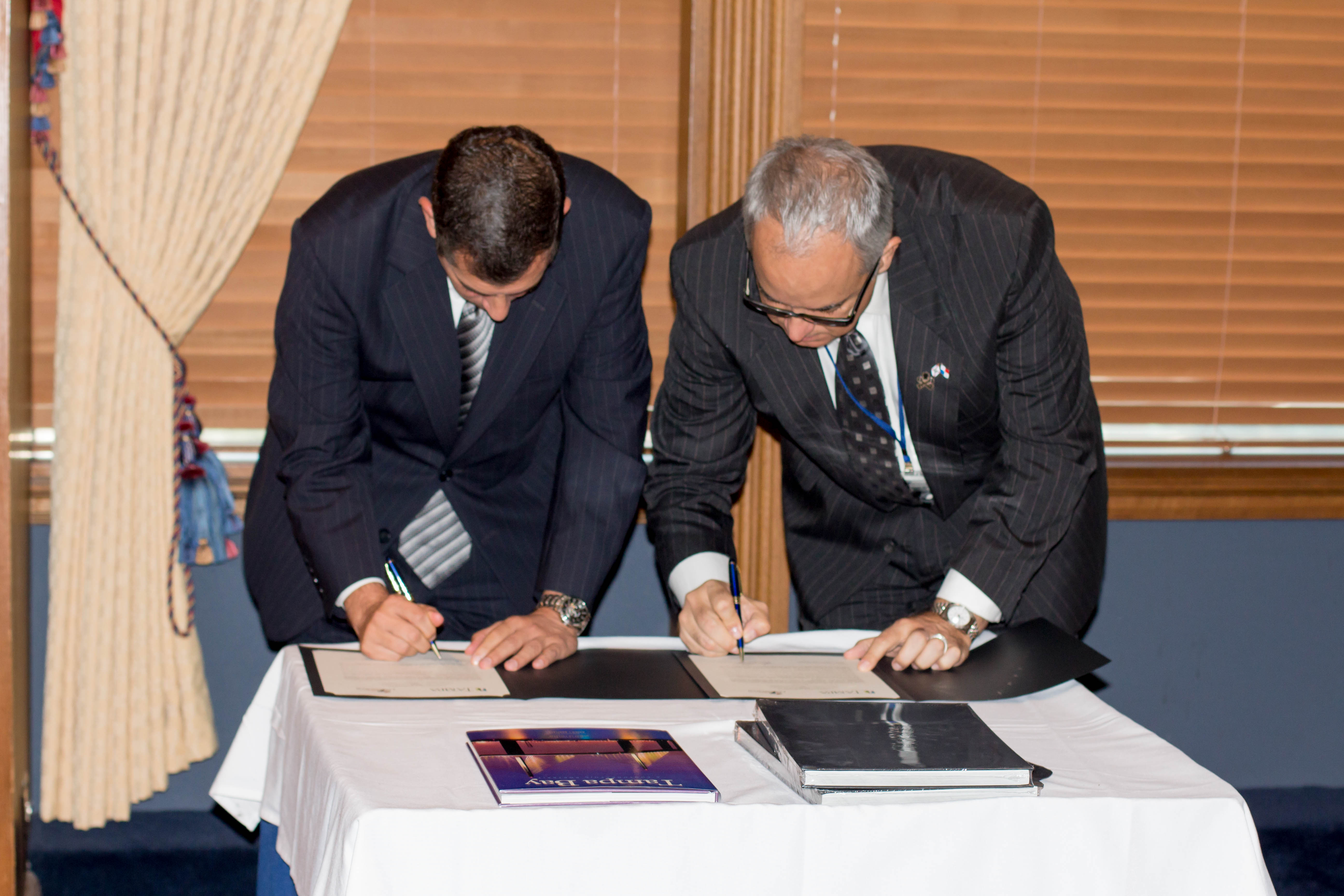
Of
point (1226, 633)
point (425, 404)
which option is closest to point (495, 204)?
point (425, 404)

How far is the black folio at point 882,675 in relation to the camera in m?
1.71

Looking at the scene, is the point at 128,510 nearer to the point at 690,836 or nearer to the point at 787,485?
the point at 787,485

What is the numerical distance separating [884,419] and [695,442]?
13.1 inches

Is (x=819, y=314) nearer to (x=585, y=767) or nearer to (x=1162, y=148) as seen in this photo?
(x=585, y=767)

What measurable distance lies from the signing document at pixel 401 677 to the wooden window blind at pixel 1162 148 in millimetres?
1802

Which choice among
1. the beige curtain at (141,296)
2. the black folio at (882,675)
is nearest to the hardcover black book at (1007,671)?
the black folio at (882,675)

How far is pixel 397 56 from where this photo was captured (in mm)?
2926

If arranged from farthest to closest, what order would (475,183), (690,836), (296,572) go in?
(296,572)
(475,183)
(690,836)

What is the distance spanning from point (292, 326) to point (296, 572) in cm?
50

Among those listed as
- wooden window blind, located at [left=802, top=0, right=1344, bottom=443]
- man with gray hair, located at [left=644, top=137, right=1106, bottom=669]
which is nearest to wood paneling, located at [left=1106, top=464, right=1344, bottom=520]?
wooden window blind, located at [left=802, top=0, right=1344, bottom=443]

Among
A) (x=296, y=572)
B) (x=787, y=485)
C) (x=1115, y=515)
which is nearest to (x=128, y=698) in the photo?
(x=296, y=572)

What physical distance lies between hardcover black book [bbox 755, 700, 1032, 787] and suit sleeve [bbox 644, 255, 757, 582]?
0.61m

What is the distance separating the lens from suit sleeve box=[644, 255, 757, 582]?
84.4 inches

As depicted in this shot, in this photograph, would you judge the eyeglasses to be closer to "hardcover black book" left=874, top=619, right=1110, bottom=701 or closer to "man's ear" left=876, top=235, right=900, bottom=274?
"man's ear" left=876, top=235, right=900, bottom=274
